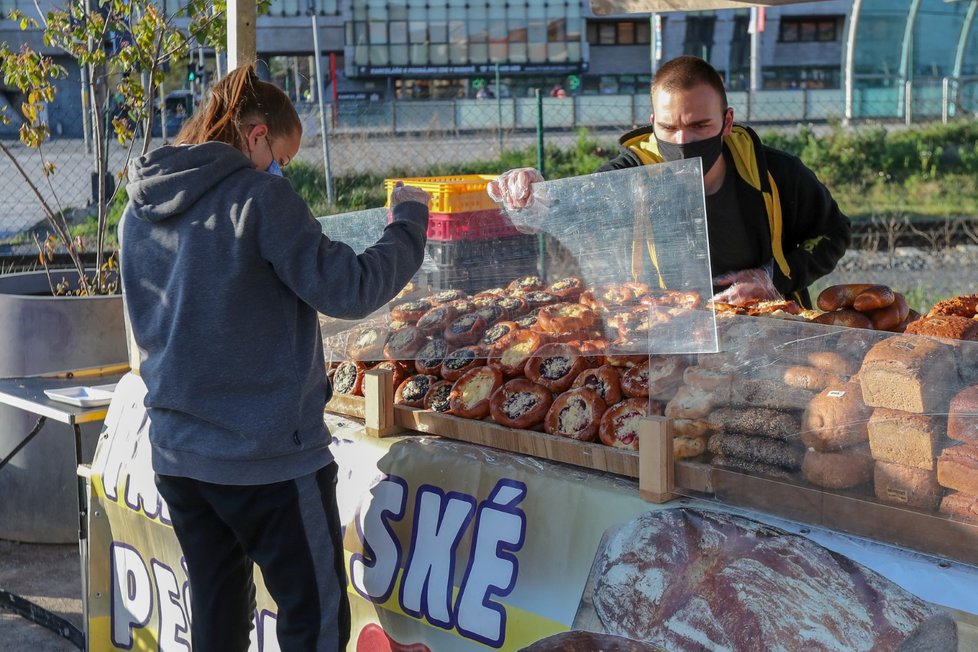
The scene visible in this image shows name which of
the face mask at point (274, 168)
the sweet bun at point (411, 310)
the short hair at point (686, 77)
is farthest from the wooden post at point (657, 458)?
the short hair at point (686, 77)

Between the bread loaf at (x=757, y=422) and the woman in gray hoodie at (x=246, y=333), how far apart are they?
743 mm

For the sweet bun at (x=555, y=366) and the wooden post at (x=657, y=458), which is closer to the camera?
the wooden post at (x=657, y=458)

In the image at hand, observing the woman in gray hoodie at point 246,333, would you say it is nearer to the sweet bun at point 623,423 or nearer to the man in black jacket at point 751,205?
the sweet bun at point 623,423

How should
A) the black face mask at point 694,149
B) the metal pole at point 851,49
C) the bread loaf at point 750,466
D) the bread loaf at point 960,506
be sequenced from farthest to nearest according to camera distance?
the metal pole at point 851,49 → the black face mask at point 694,149 → the bread loaf at point 750,466 → the bread loaf at point 960,506

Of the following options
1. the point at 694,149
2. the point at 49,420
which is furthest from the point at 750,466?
the point at 49,420

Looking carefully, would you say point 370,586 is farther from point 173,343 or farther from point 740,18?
→ point 740,18

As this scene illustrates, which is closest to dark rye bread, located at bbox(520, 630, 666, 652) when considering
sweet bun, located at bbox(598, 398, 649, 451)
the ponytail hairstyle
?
sweet bun, located at bbox(598, 398, 649, 451)

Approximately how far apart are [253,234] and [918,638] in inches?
57.1

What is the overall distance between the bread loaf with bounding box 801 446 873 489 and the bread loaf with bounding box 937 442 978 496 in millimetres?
131

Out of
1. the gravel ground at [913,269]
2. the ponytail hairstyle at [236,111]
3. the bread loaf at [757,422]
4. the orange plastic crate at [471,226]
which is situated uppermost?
the ponytail hairstyle at [236,111]

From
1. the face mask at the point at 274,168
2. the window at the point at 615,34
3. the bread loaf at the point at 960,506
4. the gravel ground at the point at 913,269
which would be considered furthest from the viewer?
the window at the point at 615,34

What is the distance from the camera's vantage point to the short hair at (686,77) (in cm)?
282

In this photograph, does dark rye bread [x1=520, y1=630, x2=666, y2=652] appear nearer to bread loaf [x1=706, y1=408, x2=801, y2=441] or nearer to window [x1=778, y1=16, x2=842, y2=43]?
bread loaf [x1=706, y1=408, x2=801, y2=441]

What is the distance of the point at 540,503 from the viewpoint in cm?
232
